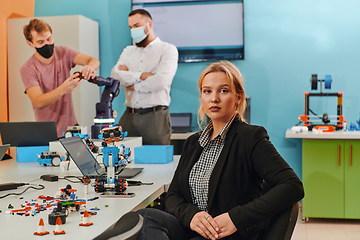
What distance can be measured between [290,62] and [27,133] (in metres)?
2.68

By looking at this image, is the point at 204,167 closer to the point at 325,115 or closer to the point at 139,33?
the point at 139,33

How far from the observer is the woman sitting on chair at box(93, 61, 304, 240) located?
47.0 inches

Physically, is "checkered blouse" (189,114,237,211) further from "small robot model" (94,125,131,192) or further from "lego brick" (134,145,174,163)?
"lego brick" (134,145,174,163)

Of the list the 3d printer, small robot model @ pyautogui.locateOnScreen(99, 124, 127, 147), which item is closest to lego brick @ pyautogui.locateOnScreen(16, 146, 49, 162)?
small robot model @ pyautogui.locateOnScreen(99, 124, 127, 147)

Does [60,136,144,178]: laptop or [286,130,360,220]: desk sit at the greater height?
[60,136,144,178]: laptop

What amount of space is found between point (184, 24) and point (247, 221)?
10.1 feet

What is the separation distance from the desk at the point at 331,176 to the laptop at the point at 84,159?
6.02 ft

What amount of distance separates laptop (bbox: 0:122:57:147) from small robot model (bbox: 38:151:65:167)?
27 centimetres

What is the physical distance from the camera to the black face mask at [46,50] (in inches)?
152

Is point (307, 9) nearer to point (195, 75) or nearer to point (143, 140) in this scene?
point (195, 75)

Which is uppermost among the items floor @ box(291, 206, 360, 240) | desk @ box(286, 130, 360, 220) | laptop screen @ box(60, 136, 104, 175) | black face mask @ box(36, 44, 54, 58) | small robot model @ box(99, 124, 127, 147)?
black face mask @ box(36, 44, 54, 58)

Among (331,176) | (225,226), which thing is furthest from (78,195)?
(331,176)

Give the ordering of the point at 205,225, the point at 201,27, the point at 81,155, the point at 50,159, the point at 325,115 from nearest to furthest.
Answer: the point at 205,225, the point at 81,155, the point at 50,159, the point at 325,115, the point at 201,27

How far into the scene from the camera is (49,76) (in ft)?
12.6
